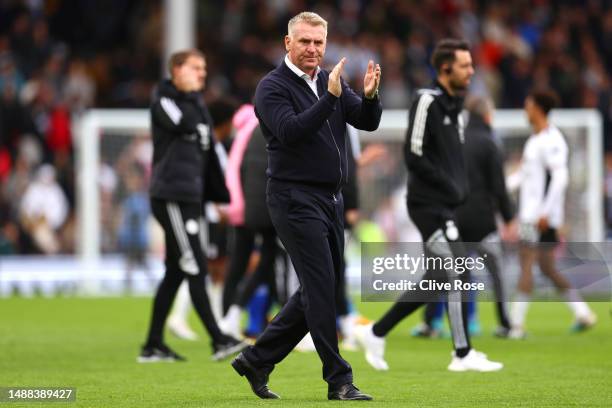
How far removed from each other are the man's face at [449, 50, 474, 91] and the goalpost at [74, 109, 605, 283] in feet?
28.7

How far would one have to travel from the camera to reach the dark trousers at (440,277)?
1002 cm

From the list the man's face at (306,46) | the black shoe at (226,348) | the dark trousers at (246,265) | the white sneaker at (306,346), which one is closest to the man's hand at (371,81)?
the man's face at (306,46)

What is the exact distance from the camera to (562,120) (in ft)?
63.7

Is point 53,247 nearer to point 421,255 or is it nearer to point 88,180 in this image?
point 88,180

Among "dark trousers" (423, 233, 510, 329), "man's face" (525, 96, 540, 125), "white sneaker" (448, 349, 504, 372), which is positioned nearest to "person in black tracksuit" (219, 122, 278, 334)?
"dark trousers" (423, 233, 510, 329)

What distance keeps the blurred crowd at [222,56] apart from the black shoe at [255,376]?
14220mm

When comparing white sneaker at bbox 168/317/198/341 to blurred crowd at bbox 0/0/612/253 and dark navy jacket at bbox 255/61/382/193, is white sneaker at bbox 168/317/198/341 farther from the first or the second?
blurred crowd at bbox 0/0/612/253

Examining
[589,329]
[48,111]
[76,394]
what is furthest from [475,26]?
[76,394]

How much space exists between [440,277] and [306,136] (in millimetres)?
2461

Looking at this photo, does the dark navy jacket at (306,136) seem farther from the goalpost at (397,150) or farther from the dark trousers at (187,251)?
the goalpost at (397,150)

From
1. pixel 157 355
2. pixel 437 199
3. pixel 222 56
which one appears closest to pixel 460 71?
pixel 437 199

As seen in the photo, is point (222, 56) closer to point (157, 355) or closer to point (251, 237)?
point (251, 237)

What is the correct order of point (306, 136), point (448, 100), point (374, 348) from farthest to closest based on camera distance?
point (448, 100) < point (374, 348) < point (306, 136)

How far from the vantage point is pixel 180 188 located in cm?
1080
